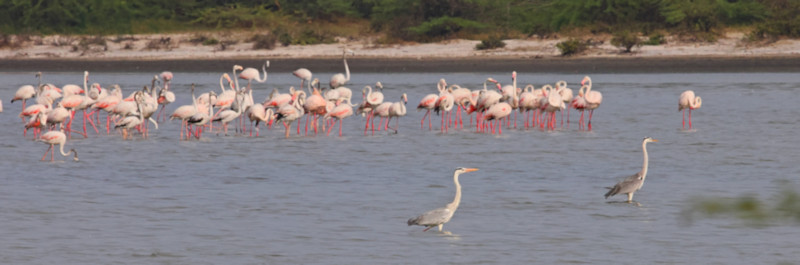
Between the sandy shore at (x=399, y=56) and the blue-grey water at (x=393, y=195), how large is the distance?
15.6m

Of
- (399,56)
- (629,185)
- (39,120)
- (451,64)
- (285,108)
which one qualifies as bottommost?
(629,185)

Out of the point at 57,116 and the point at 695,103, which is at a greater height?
the point at 695,103

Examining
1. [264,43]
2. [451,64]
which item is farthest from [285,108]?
[264,43]

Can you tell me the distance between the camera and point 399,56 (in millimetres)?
41375

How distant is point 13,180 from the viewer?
1308cm

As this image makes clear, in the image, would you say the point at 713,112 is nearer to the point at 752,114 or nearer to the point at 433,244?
the point at 752,114

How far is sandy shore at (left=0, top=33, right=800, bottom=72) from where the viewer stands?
3747cm

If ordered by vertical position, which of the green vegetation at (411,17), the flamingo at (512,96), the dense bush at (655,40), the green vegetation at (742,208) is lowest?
the green vegetation at (742,208)

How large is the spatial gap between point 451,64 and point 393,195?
28070mm

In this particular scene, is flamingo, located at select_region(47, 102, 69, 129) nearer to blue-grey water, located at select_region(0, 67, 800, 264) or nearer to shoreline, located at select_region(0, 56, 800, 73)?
blue-grey water, located at select_region(0, 67, 800, 264)

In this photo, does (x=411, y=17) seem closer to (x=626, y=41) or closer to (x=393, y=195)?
(x=626, y=41)

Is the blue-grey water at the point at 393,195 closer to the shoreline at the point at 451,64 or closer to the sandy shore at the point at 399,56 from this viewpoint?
the shoreline at the point at 451,64

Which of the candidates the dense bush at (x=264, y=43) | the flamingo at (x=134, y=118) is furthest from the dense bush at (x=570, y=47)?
the flamingo at (x=134, y=118)

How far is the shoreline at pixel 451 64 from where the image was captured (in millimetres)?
36781
